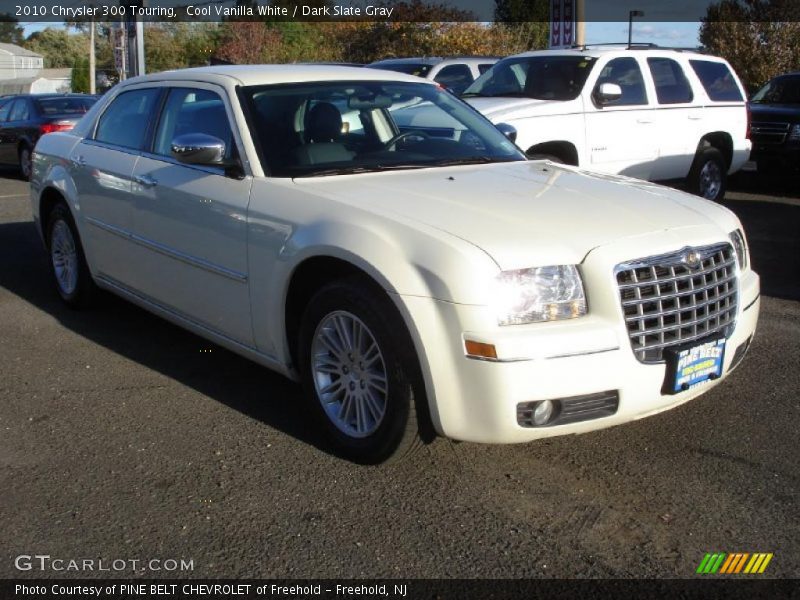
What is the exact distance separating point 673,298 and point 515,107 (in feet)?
20.0

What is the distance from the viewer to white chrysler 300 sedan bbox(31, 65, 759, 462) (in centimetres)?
361

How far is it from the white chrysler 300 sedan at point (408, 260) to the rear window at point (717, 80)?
6.55 meters

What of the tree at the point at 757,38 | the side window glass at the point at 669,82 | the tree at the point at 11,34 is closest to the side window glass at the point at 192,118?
the side window glass at the point at 669,82

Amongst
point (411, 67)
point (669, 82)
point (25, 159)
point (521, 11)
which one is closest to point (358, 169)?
point (669, 82)

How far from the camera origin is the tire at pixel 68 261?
254 inches

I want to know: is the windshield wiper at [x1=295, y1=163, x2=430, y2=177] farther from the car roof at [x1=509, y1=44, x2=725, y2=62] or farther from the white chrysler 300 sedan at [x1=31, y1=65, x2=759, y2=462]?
the car roof at [x1=509, y1=44, x2=725, y2=62]

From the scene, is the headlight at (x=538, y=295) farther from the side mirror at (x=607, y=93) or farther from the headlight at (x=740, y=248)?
the side mirror at (x=607, y=93)

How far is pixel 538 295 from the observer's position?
11.9ft

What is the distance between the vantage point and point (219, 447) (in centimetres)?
437

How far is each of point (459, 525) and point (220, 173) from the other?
220 centimetres

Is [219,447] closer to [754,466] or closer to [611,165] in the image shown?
[754,466]

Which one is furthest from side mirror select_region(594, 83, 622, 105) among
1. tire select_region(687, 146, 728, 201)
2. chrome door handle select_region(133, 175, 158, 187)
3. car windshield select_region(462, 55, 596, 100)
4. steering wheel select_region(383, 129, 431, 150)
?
chrome door handle select_region(133, 175, 158, 187)

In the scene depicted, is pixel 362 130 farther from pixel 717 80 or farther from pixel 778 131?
pixel 778 131
